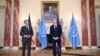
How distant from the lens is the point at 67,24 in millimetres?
16062

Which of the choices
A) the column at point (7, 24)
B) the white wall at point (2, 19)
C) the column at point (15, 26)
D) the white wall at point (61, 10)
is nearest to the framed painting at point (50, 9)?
the white wall at point (61, 10)

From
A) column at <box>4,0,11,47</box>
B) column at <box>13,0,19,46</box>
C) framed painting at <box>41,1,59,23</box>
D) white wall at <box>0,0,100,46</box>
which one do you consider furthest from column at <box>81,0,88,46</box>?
column at <box>4,0,11,47</box>

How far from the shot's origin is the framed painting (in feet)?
52.9

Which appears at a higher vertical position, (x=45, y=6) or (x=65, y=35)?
(x=45, y=6)

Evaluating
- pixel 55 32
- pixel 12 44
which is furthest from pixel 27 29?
pixel 12 44

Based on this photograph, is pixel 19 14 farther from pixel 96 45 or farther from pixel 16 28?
pixel 96 45

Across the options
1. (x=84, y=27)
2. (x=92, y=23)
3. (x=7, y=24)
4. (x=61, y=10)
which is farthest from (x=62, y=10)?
(x=7, y=24)

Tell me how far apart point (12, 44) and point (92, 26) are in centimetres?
617

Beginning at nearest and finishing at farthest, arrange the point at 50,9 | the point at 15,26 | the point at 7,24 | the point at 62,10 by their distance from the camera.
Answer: the point at 7,24, the point at 15,26, the point at 62,10, the point at 50,9

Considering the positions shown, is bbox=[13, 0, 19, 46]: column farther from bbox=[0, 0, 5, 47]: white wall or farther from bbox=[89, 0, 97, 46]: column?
bbox=[89, 0, 97, 46]: column

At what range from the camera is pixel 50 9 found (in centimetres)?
1633

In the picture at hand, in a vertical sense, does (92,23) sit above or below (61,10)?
below

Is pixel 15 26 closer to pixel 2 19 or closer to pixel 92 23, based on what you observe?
pixel 2 19

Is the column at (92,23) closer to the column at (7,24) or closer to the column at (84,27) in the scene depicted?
the column at (84,27)
